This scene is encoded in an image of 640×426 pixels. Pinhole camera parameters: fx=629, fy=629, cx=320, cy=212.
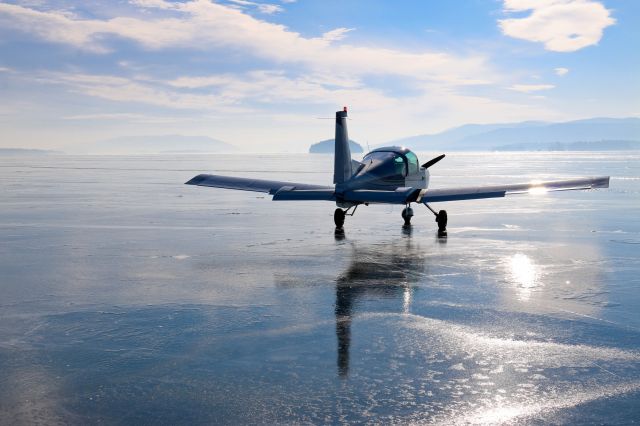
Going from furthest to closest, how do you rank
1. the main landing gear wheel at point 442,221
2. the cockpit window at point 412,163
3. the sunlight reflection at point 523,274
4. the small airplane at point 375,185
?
the cockpit window at point 412,163 → the main landing gear wheel at point 442,221 → the small airplane at point 375,185 → the sunlight reflection at point 523,274

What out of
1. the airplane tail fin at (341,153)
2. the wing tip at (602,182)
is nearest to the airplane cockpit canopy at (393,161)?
the airplane tail fin at (341,153)

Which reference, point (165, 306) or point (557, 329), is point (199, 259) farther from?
point (557, 329)

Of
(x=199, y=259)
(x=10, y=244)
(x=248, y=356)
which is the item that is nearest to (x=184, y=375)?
(x=248, y=356)

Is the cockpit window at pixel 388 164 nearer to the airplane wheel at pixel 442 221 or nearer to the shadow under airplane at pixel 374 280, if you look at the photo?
the airplane wheel at pixel 442 221

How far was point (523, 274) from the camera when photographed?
12.9m

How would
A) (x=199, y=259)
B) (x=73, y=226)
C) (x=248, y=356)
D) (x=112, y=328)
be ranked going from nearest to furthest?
(x=248, y=356) < (x=112, y=328) < (x=199, y=259) < (x=73, y=226)

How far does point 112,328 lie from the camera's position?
8.72 metres

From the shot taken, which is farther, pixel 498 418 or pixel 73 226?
pixel 73 226

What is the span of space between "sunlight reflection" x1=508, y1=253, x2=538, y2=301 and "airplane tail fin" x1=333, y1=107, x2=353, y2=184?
6.65 meters

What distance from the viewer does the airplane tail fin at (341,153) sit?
2017 centimetres

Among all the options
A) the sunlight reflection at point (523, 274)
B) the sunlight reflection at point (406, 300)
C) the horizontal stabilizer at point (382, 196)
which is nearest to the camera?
the sunlight reflection at point (406, 300)

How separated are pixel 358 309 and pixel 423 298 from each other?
141 centimetres

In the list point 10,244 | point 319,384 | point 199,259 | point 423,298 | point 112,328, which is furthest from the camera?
point 10,244

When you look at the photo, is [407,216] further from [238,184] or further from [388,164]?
[238,184]
